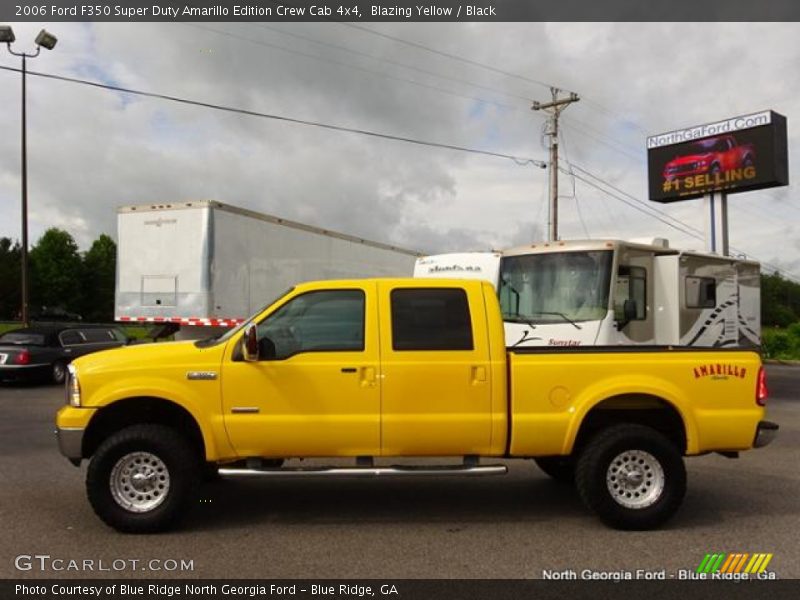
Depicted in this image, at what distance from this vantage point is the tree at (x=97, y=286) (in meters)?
92.6

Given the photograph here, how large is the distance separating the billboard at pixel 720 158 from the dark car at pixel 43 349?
960 inches

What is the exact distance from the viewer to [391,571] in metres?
4.55

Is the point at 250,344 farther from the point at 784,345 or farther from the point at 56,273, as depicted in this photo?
the point at 56,273

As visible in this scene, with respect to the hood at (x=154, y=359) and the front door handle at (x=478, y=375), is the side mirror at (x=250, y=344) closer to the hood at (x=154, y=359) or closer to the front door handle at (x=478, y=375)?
the hood at (x=154, y=359)

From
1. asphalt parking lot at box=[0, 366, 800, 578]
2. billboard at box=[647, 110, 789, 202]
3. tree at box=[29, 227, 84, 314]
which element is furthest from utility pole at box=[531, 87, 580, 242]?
tree at box=[29, 227, 84, 314]

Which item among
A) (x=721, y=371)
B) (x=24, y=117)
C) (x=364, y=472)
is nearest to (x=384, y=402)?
(x=364, y=472)

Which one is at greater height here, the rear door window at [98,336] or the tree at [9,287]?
the tree at [9,287]

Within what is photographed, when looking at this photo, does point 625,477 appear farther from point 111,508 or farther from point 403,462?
point 111,508

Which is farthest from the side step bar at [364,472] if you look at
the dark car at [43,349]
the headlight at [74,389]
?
the dark car at [43,349]

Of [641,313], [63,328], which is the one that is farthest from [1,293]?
[641,313]

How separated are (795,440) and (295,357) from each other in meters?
7.59

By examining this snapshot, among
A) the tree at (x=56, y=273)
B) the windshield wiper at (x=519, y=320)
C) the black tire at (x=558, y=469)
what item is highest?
the tree at (x=56, y=273)

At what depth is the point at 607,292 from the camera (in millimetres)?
10727

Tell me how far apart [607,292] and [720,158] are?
22.1m
